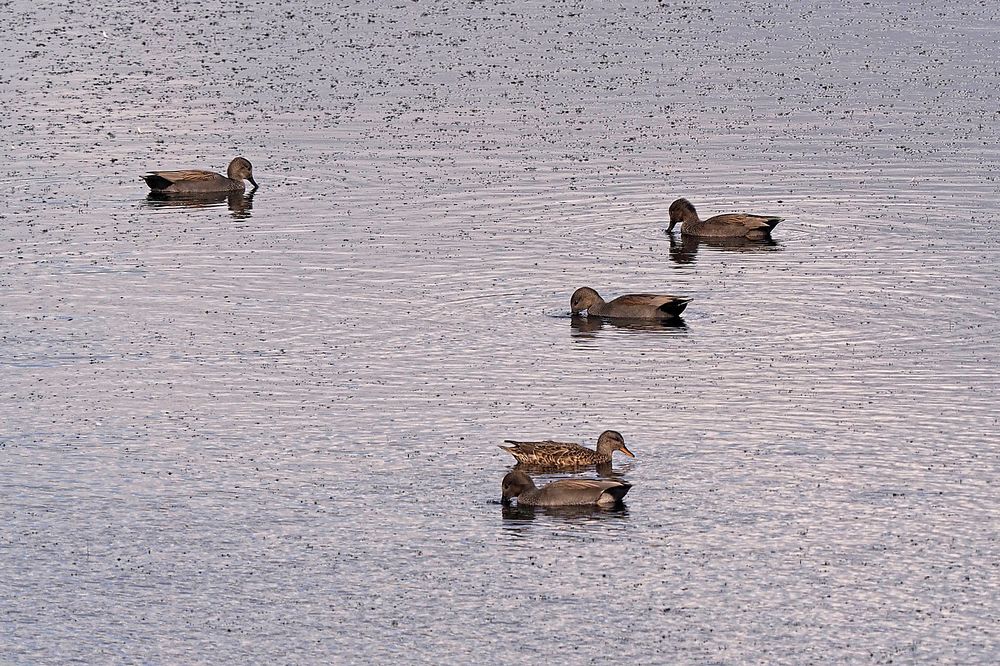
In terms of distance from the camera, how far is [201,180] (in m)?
38.0

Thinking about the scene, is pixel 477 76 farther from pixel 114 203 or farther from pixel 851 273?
pixel 851 273

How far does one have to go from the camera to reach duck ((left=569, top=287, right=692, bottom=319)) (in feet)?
92.2

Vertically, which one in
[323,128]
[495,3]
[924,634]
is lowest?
[924,634]

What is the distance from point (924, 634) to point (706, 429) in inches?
244

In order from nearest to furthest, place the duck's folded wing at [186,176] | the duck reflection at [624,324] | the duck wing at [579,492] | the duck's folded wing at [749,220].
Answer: the duck wing at [579,492], the duck reflection at [624,324], the duck's folded wing at [749,220], the duck's folded wing at [186,176]

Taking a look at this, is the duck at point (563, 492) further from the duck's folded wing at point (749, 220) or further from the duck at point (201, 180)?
the duck at point (201, 180)

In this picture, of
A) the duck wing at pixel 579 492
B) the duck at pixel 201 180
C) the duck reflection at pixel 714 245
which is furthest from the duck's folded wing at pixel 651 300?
the duck at pixel 201 180

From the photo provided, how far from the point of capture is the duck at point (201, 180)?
37719mm

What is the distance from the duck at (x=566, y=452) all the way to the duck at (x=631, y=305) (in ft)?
23.3

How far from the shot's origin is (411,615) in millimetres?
17156

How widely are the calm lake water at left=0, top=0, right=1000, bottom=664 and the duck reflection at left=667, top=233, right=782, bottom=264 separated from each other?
0.24m

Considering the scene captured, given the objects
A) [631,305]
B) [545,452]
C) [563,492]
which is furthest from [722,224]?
[563,492]

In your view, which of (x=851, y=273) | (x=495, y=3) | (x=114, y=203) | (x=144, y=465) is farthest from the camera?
(x=495, y=3)

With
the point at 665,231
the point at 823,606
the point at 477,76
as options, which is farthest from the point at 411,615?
the point at 477,76
